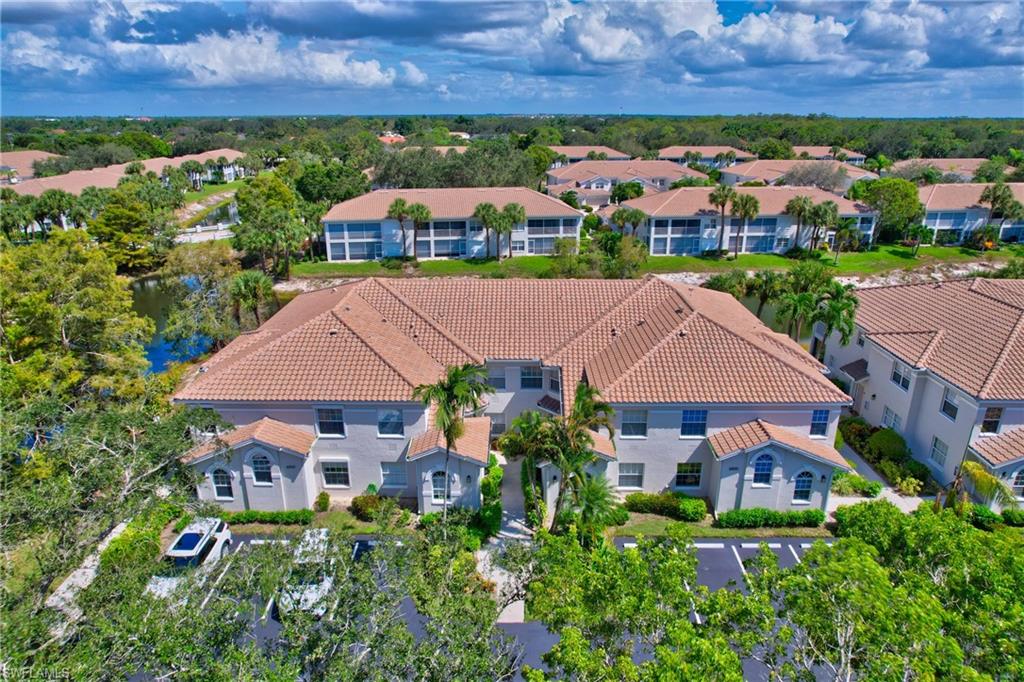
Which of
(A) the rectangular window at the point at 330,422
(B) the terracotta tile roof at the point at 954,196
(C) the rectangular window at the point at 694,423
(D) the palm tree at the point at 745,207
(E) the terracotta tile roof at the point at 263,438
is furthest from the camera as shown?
(B) the terracotta tile roof at the point at 954,196

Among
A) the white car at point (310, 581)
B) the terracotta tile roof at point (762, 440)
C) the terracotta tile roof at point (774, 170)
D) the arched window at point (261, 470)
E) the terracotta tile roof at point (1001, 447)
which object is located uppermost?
the terracotta tile roof at point (774, 170)

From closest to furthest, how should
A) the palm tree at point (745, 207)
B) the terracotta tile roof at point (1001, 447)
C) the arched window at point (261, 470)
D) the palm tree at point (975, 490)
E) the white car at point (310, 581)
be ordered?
the white car at point (310, 581)
the palm tree at point (975, 490)
the arched window at point (261, 470)
the terracotta tile roof at point (1001, 447)
the palm tree at point (745, 207)

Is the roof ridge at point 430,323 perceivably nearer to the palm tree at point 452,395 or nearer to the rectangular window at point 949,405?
the palm tree at point 452,395

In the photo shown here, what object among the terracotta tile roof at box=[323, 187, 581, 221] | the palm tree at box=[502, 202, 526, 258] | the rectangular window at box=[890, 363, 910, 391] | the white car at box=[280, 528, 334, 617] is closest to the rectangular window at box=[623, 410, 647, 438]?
the rectangular window at box=[890, 363, 910, 391]

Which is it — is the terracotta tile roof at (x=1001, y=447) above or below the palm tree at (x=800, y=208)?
below

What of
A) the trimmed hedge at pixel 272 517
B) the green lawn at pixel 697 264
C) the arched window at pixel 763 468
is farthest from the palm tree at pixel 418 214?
the arched window at pixel 763 468

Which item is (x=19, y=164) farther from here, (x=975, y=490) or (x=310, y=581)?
(x=975, y=490)

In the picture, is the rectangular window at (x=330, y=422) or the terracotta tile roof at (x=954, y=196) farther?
the terracotta tile roof at (x=954, y=196)

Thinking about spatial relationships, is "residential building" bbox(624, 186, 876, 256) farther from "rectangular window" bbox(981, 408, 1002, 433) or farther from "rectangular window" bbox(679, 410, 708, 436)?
"rectangular window" bbox(679, 410, 708, 436)
